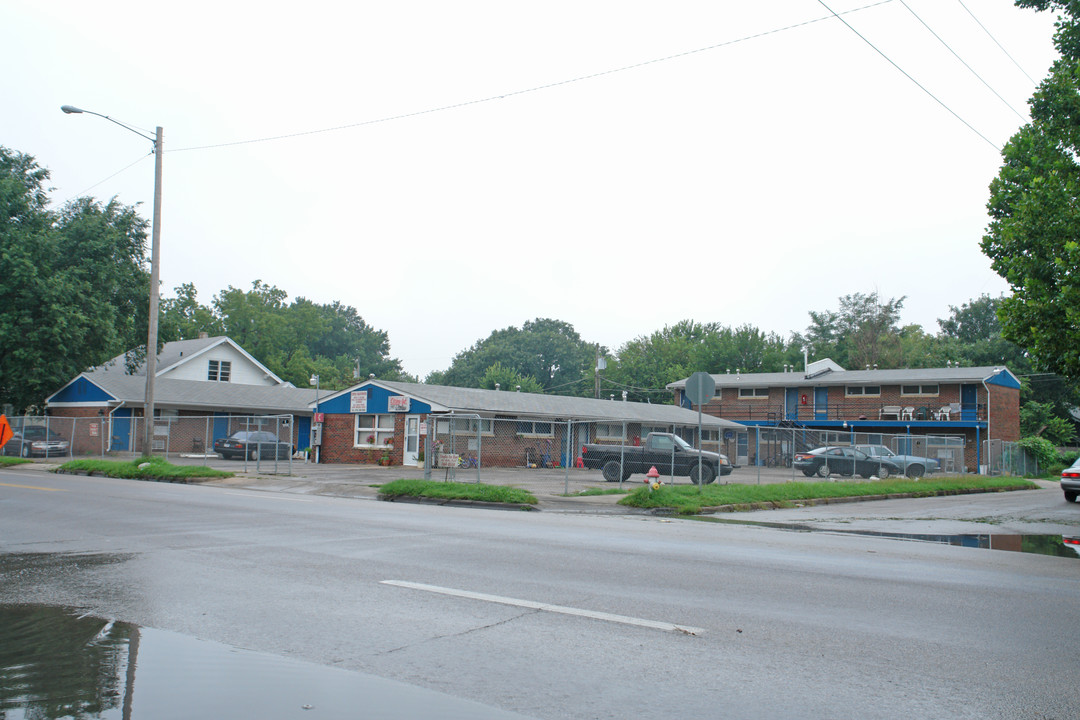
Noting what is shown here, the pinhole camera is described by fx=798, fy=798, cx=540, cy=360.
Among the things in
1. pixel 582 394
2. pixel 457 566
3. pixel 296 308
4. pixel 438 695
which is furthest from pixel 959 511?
pixel 296 308

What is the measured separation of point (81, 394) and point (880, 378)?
4479 centimetres

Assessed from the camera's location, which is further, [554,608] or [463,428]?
[463,428]

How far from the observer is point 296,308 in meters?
86.9

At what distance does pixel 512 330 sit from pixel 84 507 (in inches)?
3364

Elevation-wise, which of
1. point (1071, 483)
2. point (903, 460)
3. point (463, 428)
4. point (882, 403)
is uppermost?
point (882, 403)

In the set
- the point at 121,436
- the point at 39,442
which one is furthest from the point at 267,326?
the point at 39,442

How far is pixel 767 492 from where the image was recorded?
62.7ft

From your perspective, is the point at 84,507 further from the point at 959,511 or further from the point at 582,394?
the point at 582,394

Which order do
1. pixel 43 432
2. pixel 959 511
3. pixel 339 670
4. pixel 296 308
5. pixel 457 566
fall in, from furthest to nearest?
pixel 296 308 < pixel 43 432 < pixel 959 511 < pixel 457 566 < pixel 339 670

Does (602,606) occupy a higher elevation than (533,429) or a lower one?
lower

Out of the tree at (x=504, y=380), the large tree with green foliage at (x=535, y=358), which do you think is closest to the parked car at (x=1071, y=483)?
the tree at (x=504, y=380)

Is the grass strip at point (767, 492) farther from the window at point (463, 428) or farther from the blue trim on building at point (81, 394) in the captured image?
the blue trim on building at point (81, 394)

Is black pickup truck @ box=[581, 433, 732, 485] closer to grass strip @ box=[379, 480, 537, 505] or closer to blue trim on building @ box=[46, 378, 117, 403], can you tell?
grass strip @ box=[379, 480, 537, 505]

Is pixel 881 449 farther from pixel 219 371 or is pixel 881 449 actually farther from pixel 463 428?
pixel 219 371
